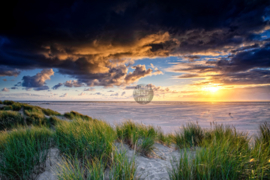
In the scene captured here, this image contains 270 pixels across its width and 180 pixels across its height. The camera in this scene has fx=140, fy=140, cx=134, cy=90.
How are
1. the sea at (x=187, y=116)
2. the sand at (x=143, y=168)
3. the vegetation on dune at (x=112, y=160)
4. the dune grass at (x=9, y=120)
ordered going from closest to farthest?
the vegetation on dune at (x=112, y=160), the sand at (x=143, y=168), the dune grass at (x=9, y=120), the sea at (x=187, y=116)

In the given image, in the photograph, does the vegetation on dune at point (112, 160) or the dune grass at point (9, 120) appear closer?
the vegetation on dune at point (112, 160)

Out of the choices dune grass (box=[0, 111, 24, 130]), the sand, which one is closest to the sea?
the sand

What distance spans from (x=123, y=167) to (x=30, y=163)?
7.30 ft

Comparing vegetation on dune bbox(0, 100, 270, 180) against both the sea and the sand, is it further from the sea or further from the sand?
the sea

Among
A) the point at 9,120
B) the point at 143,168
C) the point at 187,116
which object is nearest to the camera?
the point at 143,168

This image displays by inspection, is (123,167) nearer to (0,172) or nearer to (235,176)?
(235,176)

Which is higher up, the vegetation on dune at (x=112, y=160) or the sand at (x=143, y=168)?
the vegetation on dune at (x=112, y=160)

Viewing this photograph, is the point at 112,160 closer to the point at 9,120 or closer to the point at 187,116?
the point at 9,120

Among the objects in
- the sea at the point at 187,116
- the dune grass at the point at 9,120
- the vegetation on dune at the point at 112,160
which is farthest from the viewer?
the sea at the point at 187,116

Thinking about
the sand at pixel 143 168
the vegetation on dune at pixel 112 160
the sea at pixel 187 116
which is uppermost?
the vegetation on dune at pixel 112 160

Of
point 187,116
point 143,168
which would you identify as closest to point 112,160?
point 143,168

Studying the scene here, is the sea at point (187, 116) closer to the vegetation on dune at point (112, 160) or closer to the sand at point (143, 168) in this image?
the vegetation on dune at point (112, 160)

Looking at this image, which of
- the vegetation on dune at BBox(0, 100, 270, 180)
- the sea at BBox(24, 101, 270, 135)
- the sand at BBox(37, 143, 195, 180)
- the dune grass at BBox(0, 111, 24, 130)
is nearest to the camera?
the vegetation on dune at BBox(0, 100, 270, 180)

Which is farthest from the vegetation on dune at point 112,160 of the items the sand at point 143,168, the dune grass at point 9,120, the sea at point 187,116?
the dune grass at point 9,120
